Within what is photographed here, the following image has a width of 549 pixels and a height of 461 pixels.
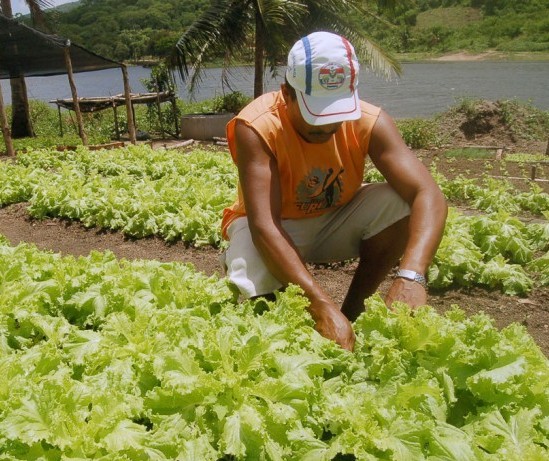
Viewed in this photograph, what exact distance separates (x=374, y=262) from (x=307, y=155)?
0.79 m

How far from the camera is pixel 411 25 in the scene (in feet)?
271

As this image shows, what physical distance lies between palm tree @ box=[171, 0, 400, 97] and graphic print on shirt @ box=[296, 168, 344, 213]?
45.7ft

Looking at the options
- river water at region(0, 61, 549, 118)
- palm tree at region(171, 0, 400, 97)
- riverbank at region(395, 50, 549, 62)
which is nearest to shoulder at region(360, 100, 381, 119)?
palm tree at region(171, 0, 400, 97)

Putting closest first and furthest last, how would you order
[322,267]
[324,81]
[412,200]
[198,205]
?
[324,81]
[412,200]
[322,267]
[198,205]

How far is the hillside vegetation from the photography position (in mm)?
51750

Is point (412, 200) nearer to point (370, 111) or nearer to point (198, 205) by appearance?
point (370, 111)

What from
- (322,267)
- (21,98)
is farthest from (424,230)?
(21,98)

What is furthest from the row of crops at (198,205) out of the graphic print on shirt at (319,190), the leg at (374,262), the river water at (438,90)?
the river water at (438,90)

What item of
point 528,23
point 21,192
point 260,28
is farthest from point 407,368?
point 528,23

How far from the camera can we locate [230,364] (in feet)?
8.34

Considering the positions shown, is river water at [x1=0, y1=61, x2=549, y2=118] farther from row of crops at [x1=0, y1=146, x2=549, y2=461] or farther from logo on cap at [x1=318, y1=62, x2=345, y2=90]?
row of crops at [x1=0, y1=146, x2=549, y2=461]

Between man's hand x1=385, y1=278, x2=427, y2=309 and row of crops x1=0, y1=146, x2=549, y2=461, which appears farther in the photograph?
man's hand x1=385, y1=278, x2=427, y2=309

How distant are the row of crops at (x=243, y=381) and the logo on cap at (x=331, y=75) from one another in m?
1.02

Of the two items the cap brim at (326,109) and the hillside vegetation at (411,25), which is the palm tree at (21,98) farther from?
the hillside vegetation at (411,25)
